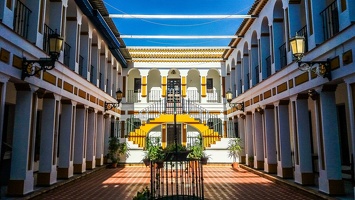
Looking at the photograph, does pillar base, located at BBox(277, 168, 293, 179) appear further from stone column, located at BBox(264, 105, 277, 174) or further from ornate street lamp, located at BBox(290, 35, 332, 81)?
ornate street lamp, located at BBox(290, 35, 332, 81)

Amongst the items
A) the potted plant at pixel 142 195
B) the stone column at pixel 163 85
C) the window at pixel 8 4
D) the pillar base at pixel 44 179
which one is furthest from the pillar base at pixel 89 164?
the stone column at pixel 163 85

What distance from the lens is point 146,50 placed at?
19859 mm

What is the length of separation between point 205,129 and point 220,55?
6.59 meters

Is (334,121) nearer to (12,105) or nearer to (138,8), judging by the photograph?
(138,8)

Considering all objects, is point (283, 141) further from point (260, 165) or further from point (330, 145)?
point (260, 165)

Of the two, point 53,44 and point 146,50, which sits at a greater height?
point 146,50

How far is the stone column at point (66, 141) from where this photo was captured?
1003cm

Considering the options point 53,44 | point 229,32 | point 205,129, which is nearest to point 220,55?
point 229,32

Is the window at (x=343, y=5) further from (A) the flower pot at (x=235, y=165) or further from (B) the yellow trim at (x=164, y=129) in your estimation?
(B) the yellow trim at (x=164, y=129)

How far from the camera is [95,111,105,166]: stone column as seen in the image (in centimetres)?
1429

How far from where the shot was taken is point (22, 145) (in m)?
7.38

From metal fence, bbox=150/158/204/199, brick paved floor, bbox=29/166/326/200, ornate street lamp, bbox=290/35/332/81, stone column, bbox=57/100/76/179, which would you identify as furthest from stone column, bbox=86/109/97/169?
ornate street lamp, bbox=290/35/332/81

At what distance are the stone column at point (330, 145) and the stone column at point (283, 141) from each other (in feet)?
8.19

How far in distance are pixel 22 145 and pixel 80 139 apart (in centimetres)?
436
